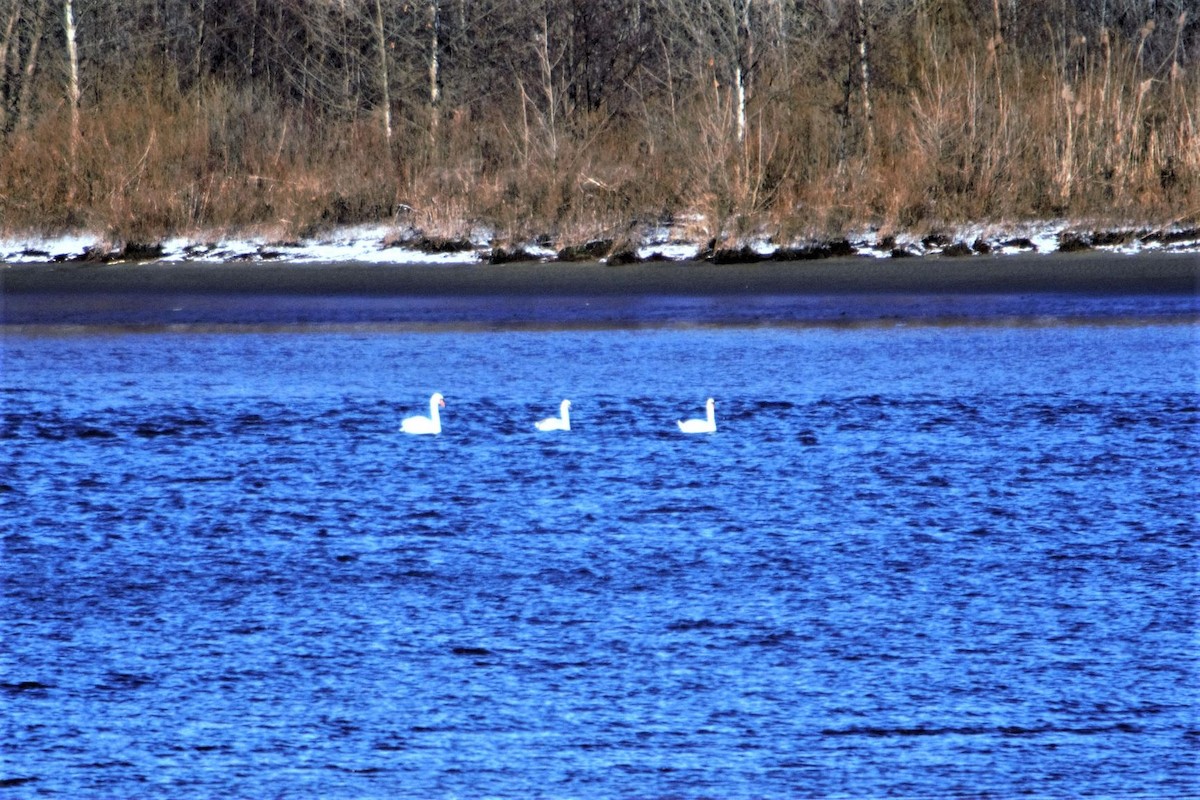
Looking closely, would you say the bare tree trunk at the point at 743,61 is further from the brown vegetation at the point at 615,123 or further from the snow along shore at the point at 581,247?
the snow along shore at the point at 581,247

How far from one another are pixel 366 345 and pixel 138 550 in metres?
6.90

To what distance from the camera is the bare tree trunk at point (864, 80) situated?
70.3 feet

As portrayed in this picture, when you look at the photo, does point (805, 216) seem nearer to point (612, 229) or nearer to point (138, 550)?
point (612, 229)

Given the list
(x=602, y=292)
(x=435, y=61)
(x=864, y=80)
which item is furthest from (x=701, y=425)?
(x=435, y=61)

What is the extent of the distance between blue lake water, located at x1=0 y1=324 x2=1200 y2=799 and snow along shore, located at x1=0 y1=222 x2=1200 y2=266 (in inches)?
271

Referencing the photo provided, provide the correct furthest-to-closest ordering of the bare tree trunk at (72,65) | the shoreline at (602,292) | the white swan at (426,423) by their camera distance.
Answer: the bare tree trunk at (72,65) → the shoreline at (602,292) → the white swan at (426,423)

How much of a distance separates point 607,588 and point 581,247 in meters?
12.7

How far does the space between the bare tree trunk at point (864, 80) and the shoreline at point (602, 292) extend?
335cm

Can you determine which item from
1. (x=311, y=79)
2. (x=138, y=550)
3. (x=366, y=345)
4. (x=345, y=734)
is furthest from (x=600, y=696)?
(x=311, y=79)

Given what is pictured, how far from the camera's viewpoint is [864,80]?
22375 millimetres

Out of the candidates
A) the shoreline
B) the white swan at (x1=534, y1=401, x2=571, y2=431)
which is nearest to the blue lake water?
the white swan at (x1=534, y1=401, x2=571, y2=431)

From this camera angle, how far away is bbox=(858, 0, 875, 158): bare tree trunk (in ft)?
70.3

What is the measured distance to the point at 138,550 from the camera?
7438 mm

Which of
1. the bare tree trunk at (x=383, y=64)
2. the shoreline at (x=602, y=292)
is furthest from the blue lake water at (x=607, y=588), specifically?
the bare tree trunk at (x=383, y=64)
